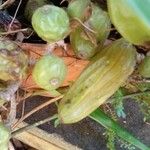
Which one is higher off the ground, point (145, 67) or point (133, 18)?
point (133, 18)

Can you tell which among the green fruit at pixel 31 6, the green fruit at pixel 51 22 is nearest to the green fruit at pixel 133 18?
the green fruit at pixel 51 22

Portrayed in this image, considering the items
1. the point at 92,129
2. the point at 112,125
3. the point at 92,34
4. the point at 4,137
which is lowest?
the point at 92,129

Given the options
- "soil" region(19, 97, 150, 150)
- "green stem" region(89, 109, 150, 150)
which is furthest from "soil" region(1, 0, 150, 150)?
"green stem" region(89, 109, 150, 150)

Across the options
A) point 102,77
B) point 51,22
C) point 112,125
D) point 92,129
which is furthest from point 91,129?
point 51,22

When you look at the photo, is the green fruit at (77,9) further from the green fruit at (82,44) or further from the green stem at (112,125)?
the green stem at (112,125)

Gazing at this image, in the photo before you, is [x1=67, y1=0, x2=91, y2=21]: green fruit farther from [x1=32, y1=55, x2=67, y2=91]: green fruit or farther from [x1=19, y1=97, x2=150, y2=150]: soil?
[x1=19, y1=97, x2=150, y2=150]: soil

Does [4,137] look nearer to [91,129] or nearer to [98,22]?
[98,22]
